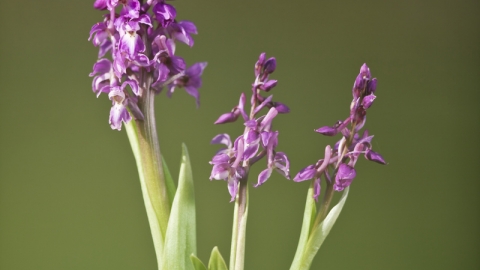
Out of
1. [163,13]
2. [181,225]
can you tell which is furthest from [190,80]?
[181,225]

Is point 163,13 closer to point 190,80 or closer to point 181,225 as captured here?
point 190,80

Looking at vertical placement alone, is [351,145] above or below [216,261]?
above

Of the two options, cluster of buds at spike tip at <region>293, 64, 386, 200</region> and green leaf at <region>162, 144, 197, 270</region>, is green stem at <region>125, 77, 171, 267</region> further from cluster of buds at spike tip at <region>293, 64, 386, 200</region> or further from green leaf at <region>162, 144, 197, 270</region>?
cluster of buds at spike tip at <region>293, 64, 386, 200</region>

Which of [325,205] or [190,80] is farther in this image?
[190,80]

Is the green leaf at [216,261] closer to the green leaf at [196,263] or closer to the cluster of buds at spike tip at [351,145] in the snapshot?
the green leaf at [196,263]

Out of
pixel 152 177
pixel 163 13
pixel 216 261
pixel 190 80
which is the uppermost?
pixel 163 13

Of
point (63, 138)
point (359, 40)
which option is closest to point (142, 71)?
point (63, 138)
